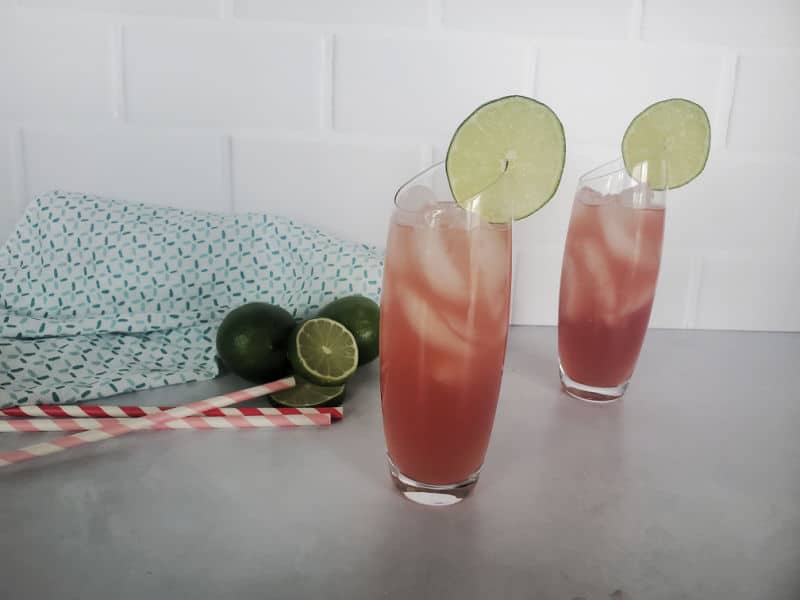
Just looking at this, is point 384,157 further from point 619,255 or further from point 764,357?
point 764,357

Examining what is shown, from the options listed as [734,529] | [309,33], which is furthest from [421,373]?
[309,33]

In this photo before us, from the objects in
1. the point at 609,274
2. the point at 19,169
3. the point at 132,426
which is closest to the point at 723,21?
the point at 609,274

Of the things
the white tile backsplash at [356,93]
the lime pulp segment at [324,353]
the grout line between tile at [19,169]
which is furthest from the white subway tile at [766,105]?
the grout line between tile at [19,169]

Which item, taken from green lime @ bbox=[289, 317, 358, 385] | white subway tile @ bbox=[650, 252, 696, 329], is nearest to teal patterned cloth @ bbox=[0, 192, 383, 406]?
green lime @ bbox=[289, 317, 358, 385]

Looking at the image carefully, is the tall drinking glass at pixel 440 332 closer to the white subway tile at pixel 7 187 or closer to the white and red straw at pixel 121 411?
the white and red straw at pixel 121 411

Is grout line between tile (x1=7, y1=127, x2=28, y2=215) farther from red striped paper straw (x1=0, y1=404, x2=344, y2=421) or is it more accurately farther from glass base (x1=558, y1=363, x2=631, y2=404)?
glass base (x1=558, y1=363, x2=631, y2=404)

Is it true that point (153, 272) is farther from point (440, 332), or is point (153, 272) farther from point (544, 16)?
point (544, 16)
